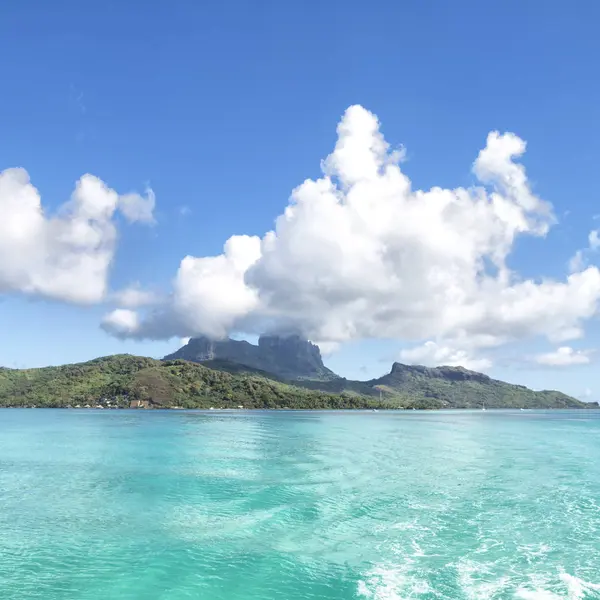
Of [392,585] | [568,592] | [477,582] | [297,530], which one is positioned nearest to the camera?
[568,592]

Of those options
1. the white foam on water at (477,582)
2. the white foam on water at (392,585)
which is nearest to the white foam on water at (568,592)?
the white foam on water at (477,582)

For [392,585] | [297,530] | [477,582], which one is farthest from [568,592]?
[297,530]

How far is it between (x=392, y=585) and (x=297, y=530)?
11857 mm

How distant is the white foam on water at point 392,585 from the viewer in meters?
26.0

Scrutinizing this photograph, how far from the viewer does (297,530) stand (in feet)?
124

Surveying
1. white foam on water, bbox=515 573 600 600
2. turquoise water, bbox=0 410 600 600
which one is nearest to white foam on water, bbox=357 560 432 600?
turquoise water, bbox=0 410 600 600

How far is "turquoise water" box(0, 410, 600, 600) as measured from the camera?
27406mm

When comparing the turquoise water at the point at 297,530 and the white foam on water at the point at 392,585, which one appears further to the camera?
the turquoise water at the point at 297,530

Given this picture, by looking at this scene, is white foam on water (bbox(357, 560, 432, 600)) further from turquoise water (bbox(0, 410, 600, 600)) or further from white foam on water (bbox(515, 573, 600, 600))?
white foam on water (bbox(515, 573, 600, 600))

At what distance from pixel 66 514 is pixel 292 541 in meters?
20.3

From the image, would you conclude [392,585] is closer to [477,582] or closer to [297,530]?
[477,582]

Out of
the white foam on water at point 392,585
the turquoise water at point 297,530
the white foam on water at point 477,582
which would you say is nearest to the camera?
the white foam on water at point 392,585

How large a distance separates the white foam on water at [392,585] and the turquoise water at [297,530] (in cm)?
11

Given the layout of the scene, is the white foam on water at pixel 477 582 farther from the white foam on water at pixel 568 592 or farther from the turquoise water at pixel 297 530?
the white foam on water at pixel 568 592
